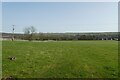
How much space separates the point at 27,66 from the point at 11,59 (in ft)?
11.5

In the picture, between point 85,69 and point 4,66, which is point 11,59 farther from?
point 85,69

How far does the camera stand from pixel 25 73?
51.3ft

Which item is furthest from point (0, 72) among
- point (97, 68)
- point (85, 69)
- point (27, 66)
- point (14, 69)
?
point (97, 68)

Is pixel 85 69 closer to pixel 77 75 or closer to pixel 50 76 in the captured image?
pixel 77 75

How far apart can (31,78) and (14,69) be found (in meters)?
2.91

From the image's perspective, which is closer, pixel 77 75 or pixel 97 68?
pixel 77 75

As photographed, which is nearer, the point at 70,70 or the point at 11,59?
the point at 70,70

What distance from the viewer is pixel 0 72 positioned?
15289mm

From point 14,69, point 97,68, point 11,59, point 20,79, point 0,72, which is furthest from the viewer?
point 11,59

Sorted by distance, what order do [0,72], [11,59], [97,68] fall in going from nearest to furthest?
[0,72] → [97,68] → [11,59]

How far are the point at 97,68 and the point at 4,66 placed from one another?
7154 millimetres

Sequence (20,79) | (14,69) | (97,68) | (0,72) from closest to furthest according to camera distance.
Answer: (20,79) < (0,72) < (14,69) < (97,68)

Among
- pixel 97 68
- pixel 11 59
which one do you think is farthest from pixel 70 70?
pixel 11 59

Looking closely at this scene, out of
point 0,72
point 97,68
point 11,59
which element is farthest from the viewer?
point 11,59
